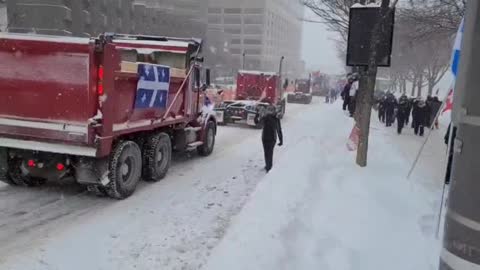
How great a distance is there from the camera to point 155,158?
9438 mm

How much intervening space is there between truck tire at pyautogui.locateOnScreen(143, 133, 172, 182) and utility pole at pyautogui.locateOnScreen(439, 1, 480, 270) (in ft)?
24.2

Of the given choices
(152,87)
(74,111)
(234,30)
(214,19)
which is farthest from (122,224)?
(234,30)

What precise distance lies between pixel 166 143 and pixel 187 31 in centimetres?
6280

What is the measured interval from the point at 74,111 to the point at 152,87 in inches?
78.6

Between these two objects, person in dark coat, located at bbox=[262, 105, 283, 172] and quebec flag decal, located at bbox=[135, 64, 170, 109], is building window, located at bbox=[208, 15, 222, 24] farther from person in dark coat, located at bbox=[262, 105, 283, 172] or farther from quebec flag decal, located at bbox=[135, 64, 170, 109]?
quebec flag decal, located at bbox=[135, 64, 170, 109]

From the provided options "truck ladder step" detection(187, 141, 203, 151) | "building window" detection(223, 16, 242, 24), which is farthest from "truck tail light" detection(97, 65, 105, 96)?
"building window" detection(223, 16, 242, 24)

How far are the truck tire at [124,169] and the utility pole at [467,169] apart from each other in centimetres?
620

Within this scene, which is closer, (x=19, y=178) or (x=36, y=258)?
(x=36, y=258)

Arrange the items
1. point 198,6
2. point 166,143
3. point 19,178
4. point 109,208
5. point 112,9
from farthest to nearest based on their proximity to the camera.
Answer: point 198,6 → point 112,9 → point 166,143 → point 19,178 → point 109,208

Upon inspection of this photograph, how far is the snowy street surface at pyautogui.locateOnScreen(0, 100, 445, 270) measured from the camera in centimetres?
529

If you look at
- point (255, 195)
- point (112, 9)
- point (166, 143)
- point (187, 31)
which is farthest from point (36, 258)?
point (187, 31)

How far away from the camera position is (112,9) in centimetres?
5572

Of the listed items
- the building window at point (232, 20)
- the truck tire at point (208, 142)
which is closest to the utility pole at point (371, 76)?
the truck tire at point (208, 142)

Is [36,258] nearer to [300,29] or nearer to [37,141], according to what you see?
[37,141]
